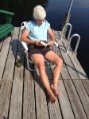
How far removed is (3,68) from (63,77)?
138 cm

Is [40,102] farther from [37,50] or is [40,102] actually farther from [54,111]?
[37,50]

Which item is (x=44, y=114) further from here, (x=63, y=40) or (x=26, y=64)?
(x=63, y=40)

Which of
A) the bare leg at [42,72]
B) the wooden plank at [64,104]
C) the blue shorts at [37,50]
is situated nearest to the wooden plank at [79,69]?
the wooden plank at [64,104]

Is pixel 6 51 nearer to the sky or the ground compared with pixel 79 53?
nearer to the sky

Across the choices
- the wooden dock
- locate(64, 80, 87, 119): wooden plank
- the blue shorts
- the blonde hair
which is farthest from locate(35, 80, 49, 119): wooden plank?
the blonde hair

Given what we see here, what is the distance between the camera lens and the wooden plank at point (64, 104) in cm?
430

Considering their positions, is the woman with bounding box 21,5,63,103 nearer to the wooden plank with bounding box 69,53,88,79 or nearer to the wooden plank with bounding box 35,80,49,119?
the wooden plank with bounding box 35,80,49,119

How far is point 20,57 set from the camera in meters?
6.30

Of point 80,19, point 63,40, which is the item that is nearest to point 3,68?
point 63,40

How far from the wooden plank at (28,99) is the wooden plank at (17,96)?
9 cm

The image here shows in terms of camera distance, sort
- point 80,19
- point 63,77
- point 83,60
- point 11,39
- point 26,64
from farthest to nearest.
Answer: point 80,19
point 83,60
point 11,39
point 26,64
point 63,77

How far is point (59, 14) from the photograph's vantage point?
53.5 feet

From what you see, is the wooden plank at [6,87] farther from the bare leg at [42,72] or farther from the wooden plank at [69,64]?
the wooden plank at [69,64]

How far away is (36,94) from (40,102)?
26 cm
